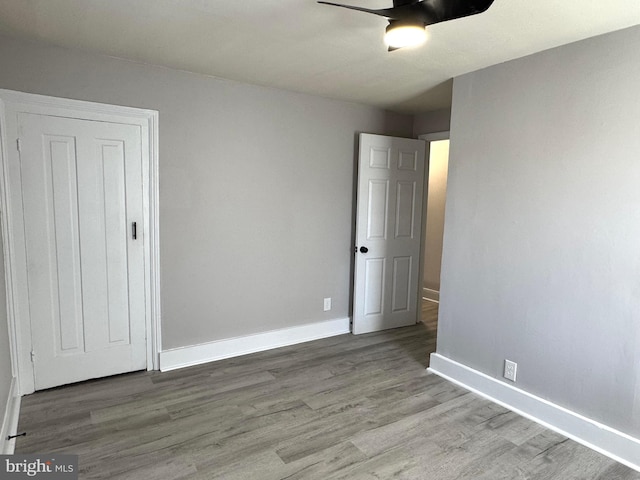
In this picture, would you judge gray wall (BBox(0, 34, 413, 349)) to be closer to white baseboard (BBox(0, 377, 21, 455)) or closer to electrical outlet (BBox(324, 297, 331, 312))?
electrical outlet (BBox(324, 297, 331, 312))

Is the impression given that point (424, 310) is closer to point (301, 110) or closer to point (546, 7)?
point (301, 110)

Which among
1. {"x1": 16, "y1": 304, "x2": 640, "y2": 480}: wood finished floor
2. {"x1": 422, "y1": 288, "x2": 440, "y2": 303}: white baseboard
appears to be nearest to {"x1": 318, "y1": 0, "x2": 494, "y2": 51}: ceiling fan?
{"x1": 16, "y1": 304, "x2": 640, "y2": 480}: wood finished floor

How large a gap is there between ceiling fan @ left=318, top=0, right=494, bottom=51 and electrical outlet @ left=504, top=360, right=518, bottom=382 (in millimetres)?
2181

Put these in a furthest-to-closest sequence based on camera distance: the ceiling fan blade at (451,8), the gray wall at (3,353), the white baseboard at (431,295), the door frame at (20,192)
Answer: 1. the white baseboard at (431,295)
2. the door frame at (20,192)
3. the gray wall at (3,353)
4. the ceiling fan blade at (451,8)

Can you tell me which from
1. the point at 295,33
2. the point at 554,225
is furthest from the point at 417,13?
the point at 554,225

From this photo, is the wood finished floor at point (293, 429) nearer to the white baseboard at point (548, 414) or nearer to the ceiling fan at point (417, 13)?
the white baseboard at point (548, 414)

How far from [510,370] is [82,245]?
10.4 ft

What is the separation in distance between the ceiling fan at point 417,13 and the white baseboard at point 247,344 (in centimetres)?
273

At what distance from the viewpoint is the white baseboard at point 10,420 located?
2.06 meters

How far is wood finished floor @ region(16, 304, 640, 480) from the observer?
6.81ft

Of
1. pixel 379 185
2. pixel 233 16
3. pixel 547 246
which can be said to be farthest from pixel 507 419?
pixel 233 16

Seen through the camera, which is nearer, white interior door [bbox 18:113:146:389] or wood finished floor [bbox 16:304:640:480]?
wood finished floor [bbox 16:304:640:480]

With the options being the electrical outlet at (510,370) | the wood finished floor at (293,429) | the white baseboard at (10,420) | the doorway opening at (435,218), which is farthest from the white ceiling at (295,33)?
the doorway opening at (435,218)

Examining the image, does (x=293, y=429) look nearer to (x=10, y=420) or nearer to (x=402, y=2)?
(x=10, y=420)
